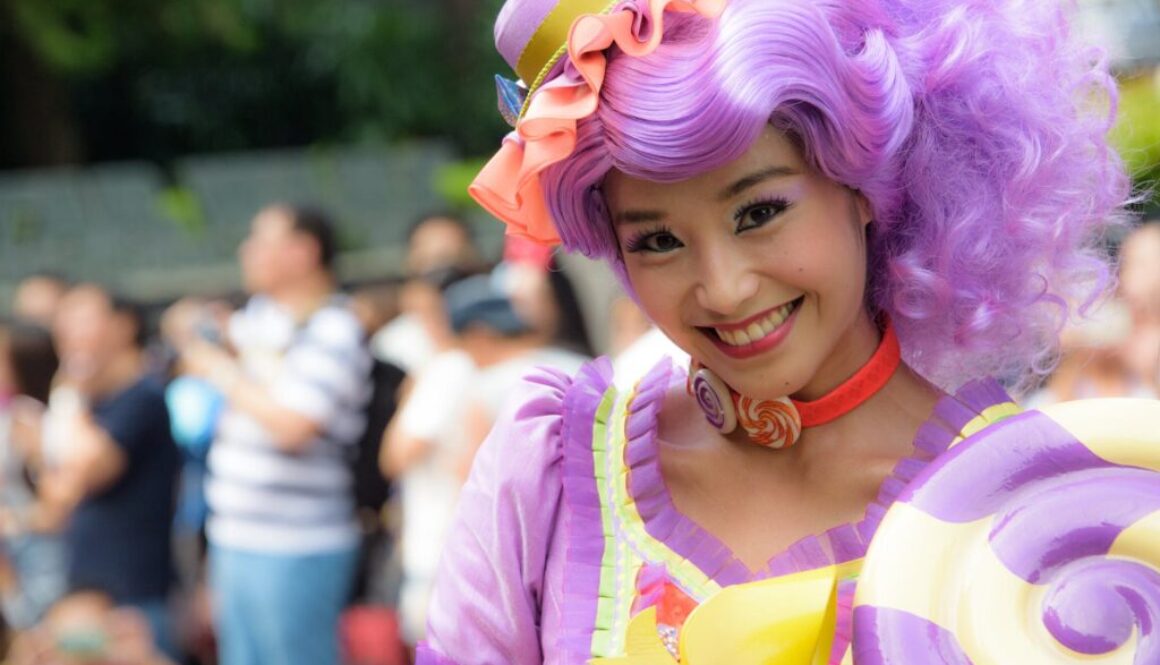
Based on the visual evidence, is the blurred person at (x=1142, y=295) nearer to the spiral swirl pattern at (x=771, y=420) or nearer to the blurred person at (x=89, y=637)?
the spiral swirl pattern at (x=771, y=420)

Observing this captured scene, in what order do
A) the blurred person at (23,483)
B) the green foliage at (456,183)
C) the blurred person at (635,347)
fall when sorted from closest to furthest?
the blurred person at (635,347) → the blurred person at (23,483) → the green foliage at (456,183)

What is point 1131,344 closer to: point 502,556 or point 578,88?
point 502,556

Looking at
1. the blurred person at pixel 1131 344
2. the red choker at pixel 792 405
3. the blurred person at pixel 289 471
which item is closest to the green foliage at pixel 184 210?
the blurred person at pixel 289 471

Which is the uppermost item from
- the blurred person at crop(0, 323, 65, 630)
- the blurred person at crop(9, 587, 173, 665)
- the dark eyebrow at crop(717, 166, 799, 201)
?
the dark eyebrow at crop(717, 166, 799, 201)

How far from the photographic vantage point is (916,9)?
5.68ft

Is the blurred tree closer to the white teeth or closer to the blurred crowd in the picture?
the blurred crowd

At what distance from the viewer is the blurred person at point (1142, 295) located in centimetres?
364

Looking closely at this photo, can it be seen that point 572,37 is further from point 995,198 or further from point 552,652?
point 552,652

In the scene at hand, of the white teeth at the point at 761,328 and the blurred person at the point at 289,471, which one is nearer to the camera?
the white teeth at the point at 761,328

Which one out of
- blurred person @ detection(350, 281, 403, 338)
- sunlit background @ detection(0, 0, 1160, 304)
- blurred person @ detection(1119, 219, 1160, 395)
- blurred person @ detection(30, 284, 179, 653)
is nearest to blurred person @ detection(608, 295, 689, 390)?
blurred person @ detection(1119, 219, 1160, 395)

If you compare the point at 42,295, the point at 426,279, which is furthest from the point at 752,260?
the point at 42,295

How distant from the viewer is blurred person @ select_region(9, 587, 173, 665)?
423 centimetres

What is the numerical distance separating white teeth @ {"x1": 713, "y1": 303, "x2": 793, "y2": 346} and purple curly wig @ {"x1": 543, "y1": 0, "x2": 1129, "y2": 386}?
0.14 meters

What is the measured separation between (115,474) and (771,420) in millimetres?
3633
